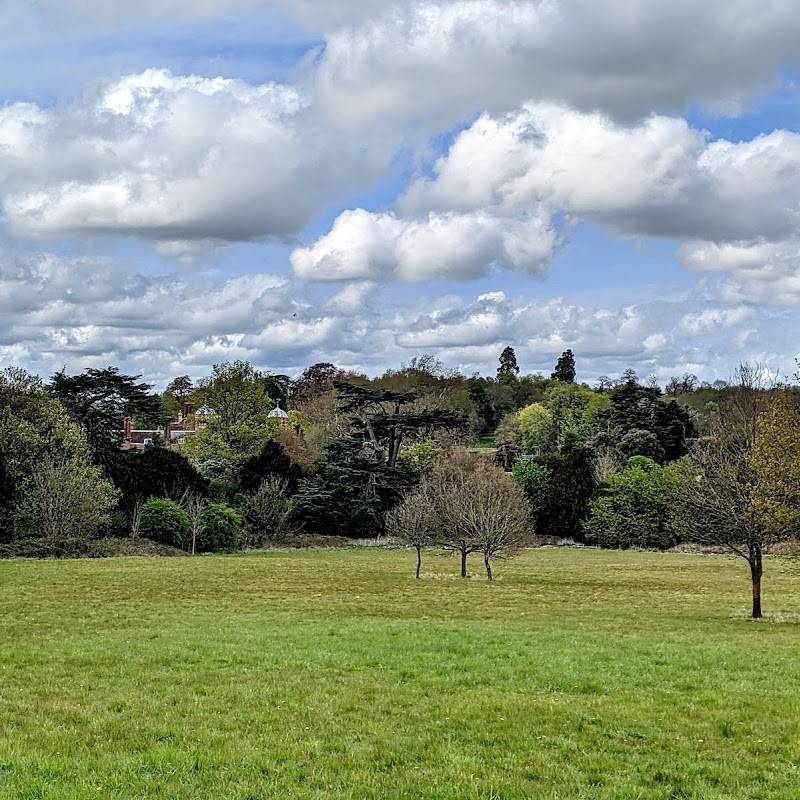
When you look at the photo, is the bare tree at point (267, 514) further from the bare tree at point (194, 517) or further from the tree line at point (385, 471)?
the bare tree at point (194, 517)

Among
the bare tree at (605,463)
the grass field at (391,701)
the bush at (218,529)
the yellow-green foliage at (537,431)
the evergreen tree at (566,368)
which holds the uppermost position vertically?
the evergreen tree at (566,368)

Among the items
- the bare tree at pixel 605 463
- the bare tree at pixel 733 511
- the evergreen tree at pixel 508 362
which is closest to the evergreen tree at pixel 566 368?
the evergreen tree at pixel 508 362

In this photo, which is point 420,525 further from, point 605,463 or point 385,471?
point 605,463

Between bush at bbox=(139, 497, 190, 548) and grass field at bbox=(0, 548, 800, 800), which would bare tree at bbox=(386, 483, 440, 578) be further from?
bush at bbox=(139, 497, 190, 548)

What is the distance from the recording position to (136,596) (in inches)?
1035

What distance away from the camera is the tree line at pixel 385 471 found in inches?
1000

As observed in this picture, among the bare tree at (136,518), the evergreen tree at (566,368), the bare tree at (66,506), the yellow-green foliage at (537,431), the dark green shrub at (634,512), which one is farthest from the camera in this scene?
the evergreen tree at (566,368)

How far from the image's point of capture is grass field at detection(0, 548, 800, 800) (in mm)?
7652

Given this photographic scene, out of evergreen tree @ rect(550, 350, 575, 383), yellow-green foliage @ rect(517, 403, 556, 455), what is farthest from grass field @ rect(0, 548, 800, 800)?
evergreen tree @ rect(550, 350, 575, 383)

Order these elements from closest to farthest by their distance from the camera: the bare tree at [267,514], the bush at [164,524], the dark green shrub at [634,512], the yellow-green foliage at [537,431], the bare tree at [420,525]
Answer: the bare tree at [420,525]
the bush at [164,524]
the bare tree at [267,514]
the dark green shrub at [634,512]
the yellow-green foliage at [537,431]

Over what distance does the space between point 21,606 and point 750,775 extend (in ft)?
66.4

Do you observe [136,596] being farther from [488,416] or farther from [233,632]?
[488,416]

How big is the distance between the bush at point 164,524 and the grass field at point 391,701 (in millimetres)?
26664

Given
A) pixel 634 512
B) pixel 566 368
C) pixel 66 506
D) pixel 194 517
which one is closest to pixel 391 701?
pixel 66 506
